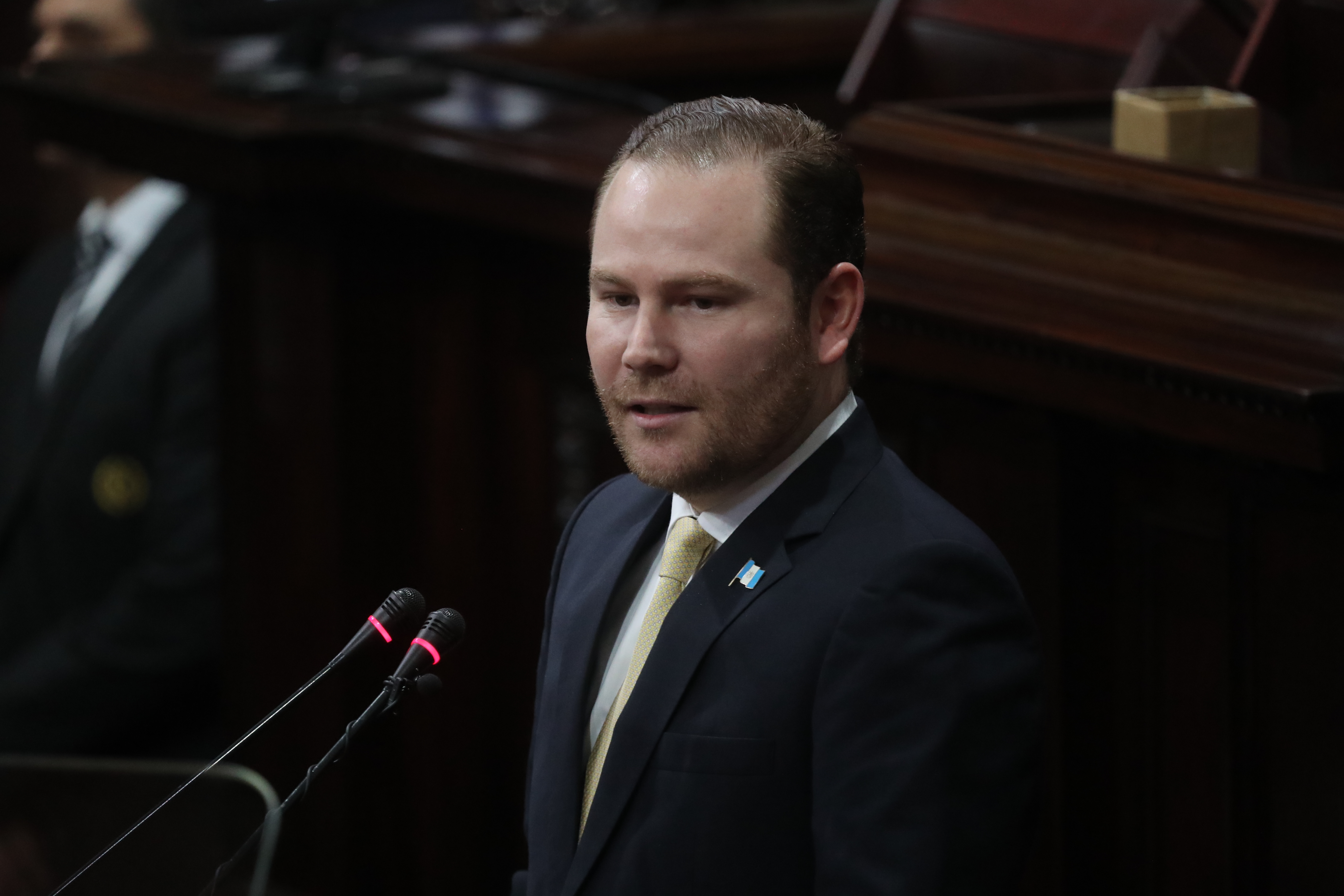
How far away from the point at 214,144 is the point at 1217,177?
177cm

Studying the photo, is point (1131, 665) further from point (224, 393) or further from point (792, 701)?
point (224, 393)

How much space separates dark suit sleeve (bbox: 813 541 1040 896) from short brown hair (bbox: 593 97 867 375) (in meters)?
0.22

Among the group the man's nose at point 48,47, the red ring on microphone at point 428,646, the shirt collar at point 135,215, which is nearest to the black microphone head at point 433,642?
the red ring on microphone at point 428,646

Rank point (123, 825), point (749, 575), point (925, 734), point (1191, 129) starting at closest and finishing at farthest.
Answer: point (925, 734)
point (749, 575)
point (123, 825)
point (1191, 129)

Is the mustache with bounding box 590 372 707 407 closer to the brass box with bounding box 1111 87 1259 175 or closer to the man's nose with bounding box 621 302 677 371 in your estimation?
the man's nose with bounding box 621 302 677 371

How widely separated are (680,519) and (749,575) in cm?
10

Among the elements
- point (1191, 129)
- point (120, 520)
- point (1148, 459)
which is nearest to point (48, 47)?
point (120, 520)

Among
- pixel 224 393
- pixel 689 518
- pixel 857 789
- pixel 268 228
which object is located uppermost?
pixel 268 228

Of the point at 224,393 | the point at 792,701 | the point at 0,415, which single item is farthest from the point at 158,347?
the point at 792,701

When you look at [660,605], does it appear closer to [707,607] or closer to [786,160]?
[707,607]

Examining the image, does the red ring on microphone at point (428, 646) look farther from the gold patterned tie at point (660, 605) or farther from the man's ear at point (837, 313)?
the man's ear at point (837, 313)

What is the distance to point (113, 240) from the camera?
367 cm

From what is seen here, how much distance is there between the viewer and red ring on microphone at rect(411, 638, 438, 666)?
50.7 inches

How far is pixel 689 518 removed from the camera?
1.35 m
